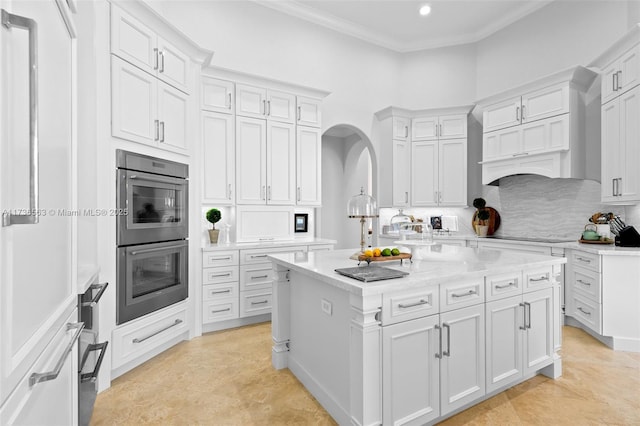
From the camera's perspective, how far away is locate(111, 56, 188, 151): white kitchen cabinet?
2615mm

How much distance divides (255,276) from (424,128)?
3673 millimetres

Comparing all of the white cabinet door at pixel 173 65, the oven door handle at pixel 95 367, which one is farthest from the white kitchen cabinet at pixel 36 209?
the white cabinet door at pixel 173 65

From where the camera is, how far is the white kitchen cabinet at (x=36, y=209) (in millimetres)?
760

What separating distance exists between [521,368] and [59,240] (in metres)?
2.79

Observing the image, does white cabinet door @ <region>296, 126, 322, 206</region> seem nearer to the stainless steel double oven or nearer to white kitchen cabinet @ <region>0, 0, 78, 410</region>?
the stainless steel double oven

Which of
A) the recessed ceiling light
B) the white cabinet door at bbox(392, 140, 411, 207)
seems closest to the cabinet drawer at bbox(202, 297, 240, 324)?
the white cabinet door at bbox(392, 140, 411, 207)

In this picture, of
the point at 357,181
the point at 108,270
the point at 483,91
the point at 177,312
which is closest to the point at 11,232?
the point at 108,270

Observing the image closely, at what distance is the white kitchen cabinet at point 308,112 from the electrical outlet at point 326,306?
288 centimetres

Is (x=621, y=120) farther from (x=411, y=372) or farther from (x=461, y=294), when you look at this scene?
(x=411, y=372)

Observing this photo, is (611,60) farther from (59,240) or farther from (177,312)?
(177,312)

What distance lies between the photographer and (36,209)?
2.66 feet

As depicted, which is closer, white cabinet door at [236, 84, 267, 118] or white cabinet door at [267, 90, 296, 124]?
white cabinet door at [236, 84, 267, 118]

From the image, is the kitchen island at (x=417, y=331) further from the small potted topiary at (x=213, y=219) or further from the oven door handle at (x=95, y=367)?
the small potted topiary at (x=213, y=219)

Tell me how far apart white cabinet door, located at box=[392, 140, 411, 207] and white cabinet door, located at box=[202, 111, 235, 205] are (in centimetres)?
276
